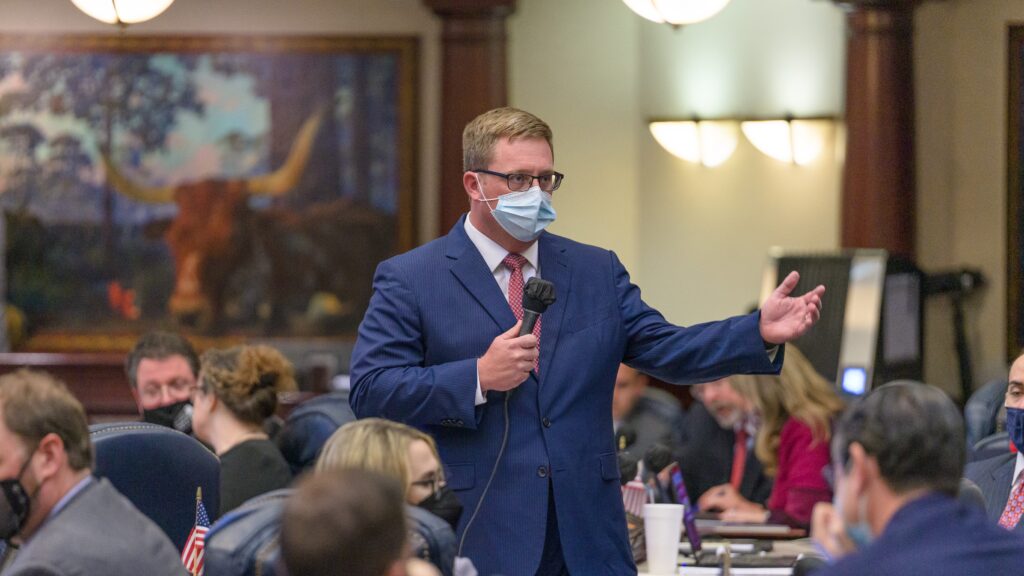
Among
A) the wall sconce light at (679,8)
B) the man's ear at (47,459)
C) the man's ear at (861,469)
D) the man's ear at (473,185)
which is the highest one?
the wall sconce light at (679,8)

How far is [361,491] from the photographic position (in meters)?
1.91

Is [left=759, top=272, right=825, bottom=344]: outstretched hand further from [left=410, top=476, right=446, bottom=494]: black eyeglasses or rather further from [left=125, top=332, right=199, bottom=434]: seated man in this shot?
[left=125, top=332, right=199, bottom=434]: seated man

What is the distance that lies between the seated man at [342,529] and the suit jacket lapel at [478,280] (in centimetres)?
150

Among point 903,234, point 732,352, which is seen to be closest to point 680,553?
point 732,352

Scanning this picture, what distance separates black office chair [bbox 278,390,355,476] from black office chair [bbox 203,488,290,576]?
A: 256 cm

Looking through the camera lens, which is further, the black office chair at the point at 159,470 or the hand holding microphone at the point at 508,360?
the black office chair at the point at 159,470

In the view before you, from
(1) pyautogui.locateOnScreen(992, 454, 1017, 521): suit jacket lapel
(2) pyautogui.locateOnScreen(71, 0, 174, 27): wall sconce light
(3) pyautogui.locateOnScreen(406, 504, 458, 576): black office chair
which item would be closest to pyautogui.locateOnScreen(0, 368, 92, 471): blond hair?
(3) pyautogui.locateOnScreen(406, 504, 458, 576): black office chair

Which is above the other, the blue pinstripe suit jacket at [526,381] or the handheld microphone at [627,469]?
the blue pinstripe suit jacket at [526,381]

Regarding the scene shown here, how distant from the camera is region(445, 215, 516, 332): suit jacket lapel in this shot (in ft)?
11.3

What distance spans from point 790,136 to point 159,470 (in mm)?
6917

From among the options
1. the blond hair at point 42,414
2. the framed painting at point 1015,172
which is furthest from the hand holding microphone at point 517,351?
the framed painting at point 1015,172

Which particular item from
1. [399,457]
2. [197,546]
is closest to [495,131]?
[399,457]

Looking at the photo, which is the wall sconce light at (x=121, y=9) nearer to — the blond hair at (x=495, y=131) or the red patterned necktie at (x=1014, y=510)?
the blond hair at (x=495, y=131)

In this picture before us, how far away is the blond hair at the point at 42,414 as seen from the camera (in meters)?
2.59
